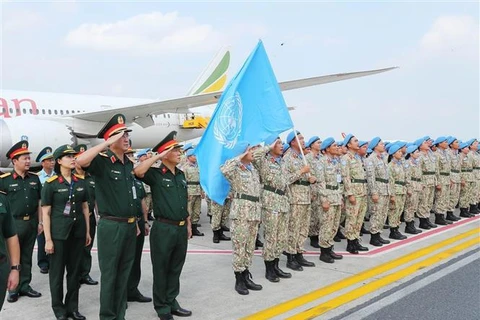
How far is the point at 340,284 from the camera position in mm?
5312

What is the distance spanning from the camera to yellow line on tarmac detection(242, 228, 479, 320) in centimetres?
440

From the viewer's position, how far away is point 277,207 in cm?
552

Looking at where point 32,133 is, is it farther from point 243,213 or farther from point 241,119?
point 243,213

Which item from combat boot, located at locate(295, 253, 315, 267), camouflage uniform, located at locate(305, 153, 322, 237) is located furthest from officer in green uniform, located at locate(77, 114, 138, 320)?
camouflage uniform, located at locate(305, 153, 322, 237)

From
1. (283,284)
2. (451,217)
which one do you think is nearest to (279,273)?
(283,284)

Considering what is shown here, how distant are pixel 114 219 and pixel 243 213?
1.73 m

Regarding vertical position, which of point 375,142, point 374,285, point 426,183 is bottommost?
point 374,285

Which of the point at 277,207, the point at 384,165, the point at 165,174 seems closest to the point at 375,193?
the point at 384,165

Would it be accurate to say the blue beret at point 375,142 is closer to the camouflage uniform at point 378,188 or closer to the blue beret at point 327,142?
the camouflage uniform at point 378,188

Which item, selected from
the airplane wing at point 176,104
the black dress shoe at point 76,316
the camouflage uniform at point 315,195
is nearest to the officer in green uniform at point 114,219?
the black dress shoe at point 76,316

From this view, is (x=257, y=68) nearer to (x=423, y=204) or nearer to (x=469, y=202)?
(x=423, y=204)

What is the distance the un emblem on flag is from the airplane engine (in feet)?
26.8

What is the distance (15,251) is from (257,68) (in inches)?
139

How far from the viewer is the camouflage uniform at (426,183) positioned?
914 centimetres
